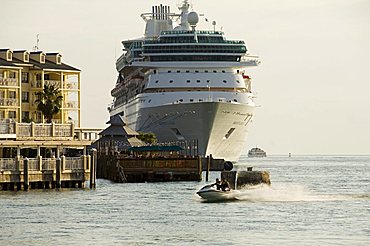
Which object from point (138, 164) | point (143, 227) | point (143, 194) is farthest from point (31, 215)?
point (138, 164)

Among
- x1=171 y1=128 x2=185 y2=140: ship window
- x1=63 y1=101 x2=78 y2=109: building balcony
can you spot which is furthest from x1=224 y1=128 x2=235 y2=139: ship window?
x1=63 y1=101 x2=78 y2=109: building balcony

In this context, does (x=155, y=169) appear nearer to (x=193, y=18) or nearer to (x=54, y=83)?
(x=54, y=83)

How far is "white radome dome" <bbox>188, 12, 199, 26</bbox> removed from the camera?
145875 millimetres

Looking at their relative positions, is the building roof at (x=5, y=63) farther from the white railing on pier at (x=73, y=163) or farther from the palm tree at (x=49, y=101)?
the white railing on pier at (x=73, y=163)

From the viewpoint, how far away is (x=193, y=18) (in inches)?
5753

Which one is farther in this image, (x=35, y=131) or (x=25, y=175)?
(x=35, y=131)

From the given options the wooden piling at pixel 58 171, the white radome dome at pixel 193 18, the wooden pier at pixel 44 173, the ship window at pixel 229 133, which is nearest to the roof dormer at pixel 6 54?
the ship window at pixel 229 133

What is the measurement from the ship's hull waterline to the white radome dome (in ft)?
45.1

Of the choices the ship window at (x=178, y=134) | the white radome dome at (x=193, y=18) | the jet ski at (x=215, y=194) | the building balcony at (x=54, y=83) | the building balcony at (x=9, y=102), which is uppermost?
the white radome dome at (x=193, y=18)

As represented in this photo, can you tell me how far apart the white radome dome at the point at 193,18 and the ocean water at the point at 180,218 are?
6899 cm

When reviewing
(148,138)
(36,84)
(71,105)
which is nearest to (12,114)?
(36,84)

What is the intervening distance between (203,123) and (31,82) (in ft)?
78.8

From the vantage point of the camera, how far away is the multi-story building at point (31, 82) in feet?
354

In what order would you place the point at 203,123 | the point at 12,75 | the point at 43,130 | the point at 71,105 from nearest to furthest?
the point at 43,130 → the point at 12,75 → the point at 71,105 → the point at 203,123
